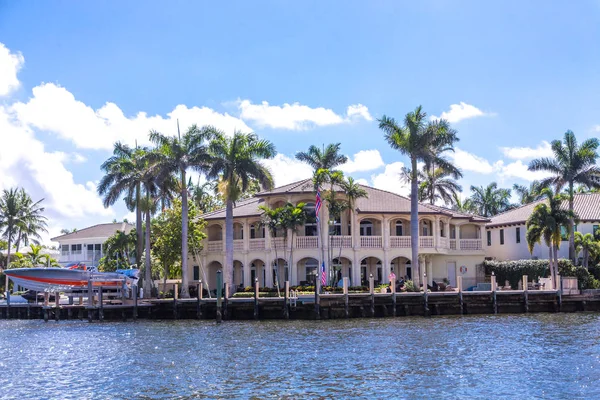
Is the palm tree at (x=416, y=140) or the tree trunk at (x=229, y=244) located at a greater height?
the palm tree at (x=416, y=140)

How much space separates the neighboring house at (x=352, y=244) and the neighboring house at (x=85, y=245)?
71.2 ft

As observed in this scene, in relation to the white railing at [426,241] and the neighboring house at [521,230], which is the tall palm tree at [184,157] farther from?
the neighboring house at [521,230]

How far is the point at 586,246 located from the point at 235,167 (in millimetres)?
29498

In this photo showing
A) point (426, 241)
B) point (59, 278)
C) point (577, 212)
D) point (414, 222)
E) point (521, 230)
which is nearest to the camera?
point (59, 278)

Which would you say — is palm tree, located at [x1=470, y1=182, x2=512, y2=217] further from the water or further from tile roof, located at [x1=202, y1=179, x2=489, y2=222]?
the water

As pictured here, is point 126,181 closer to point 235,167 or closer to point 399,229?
point 235,167

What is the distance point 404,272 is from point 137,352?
34701mm

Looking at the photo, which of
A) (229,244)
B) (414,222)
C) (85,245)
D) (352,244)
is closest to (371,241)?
(352,244)

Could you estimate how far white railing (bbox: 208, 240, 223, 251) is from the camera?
63.7 metres

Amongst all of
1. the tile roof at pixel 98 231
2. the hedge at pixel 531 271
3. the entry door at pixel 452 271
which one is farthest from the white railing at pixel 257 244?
the tile roof at pixel 98 231

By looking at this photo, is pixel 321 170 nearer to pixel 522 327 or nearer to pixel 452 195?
pixel 522 327

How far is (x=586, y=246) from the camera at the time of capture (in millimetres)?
59531

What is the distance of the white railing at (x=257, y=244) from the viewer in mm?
60469

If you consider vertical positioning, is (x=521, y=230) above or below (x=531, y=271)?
above
